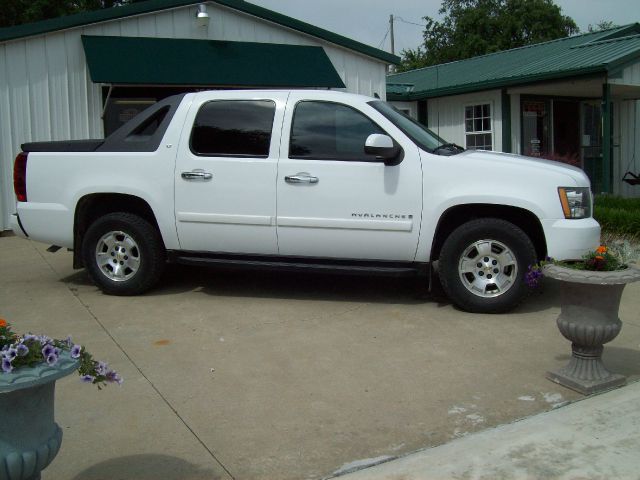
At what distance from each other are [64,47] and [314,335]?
303 inches

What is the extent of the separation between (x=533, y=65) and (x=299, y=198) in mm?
11012

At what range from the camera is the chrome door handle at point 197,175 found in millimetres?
6527

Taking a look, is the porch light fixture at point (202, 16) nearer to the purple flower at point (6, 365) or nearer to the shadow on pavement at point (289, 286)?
the shadow on pavement at point (289, 286)

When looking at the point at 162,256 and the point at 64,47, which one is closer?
the point at 162,256

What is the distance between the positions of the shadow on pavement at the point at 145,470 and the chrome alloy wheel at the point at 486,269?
327 centimetres

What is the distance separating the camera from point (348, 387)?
470cm

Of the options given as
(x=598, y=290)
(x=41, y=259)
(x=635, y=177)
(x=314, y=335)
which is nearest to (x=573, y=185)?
(x=598, y=290)

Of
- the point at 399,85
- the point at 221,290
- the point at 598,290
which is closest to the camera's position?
the point at 598,290

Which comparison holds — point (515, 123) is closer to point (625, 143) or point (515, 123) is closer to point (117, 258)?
point (625, 143)

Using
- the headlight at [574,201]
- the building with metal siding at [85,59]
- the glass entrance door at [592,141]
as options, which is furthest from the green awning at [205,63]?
the glass entrance door at [592,141]

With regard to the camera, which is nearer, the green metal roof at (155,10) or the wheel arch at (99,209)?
the wheel arch at (99,209)

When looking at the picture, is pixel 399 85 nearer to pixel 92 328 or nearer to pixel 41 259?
pixel 41 259

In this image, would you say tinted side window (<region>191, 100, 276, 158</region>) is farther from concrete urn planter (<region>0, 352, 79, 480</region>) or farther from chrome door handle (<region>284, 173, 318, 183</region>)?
concrete urn planter (<region>0, 352, 79, 480</region>)

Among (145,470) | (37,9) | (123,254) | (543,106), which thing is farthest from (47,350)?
(37,9)
